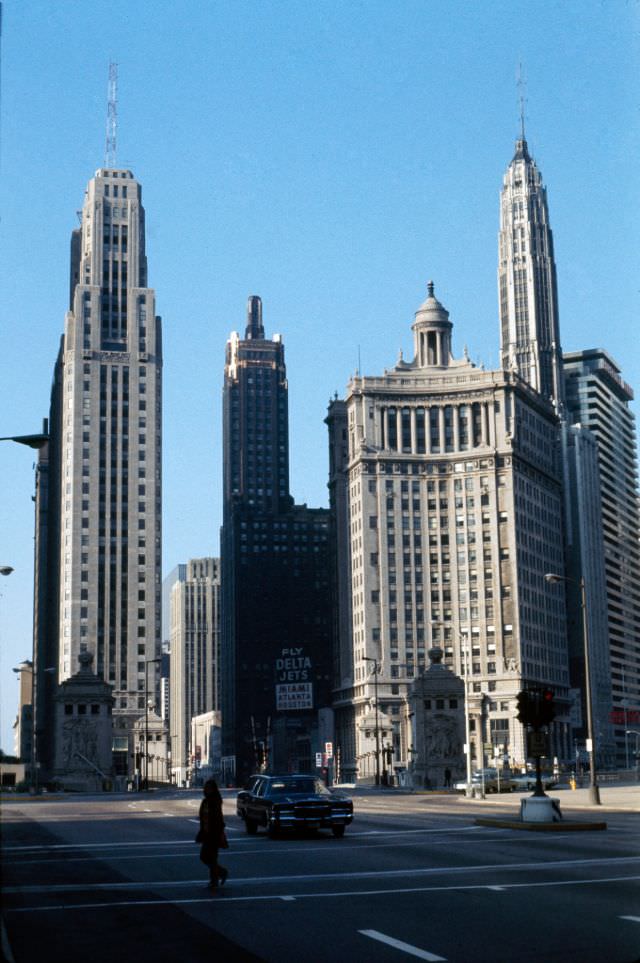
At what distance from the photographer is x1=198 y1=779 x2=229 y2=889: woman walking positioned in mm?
20375

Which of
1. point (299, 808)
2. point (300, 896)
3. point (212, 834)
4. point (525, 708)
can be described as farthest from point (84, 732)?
point (300, 896)

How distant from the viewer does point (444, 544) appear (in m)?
179

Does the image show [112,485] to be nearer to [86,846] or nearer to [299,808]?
[299,808]

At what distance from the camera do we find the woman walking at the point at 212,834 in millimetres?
20375

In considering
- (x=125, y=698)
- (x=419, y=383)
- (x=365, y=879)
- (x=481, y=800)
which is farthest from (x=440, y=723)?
(x=419, y=383)

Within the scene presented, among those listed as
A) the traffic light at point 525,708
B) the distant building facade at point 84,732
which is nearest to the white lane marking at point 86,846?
the traffic light at point 525,708

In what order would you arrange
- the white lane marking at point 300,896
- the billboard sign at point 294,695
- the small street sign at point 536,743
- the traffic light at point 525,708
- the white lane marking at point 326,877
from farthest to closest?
the billboard sign at point 294,695, the small street sign at point 536,743, the traffic light at point 525,708, the white lane marking at point 326,877, the white lane marking at point 300,896

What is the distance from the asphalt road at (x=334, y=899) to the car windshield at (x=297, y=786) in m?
1.42

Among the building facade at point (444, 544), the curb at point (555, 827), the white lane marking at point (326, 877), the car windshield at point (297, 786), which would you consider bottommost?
the curb at point (555, 827)

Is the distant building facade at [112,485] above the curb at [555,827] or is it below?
above

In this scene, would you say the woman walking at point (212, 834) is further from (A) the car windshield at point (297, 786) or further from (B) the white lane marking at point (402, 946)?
(A) the car windshield at point (297, 786)

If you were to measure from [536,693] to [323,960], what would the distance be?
80.2 ft

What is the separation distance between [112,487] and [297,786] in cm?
13956

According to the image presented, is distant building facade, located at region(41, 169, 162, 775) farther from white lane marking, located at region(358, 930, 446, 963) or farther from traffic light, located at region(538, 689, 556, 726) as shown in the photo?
white lane marking, located at region(358, 930, 446, 963)
